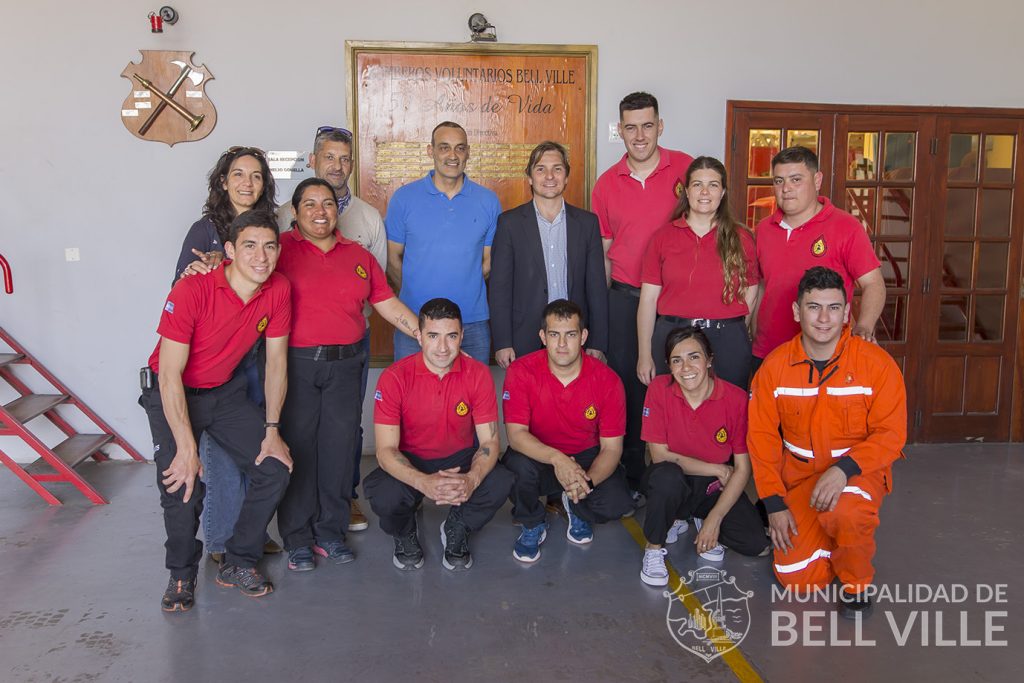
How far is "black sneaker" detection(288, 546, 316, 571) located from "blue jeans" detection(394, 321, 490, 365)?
3.47 ft

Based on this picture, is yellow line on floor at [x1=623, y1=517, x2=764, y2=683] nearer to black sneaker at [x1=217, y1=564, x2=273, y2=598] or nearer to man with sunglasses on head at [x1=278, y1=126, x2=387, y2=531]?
man with sunglasses on head at [x1=278, y1=126, x2=387, y2=531]

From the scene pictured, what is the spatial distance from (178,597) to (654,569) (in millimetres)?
1846

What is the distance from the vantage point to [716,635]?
108 inches

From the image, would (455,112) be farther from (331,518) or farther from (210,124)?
(331,518)

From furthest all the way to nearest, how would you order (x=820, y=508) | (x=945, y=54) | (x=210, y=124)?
(x=945, y=54) → (x=210, y=124) → (x=820, y=508)

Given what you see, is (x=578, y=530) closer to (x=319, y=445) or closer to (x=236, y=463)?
(x=319, y=445)

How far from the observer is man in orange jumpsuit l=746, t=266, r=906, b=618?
2.94 meters

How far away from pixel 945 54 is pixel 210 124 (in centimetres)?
469

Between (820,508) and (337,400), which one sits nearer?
(820,508)

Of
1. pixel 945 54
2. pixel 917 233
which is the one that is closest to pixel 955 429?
pixel 917 233

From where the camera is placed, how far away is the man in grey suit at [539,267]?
3.73 m

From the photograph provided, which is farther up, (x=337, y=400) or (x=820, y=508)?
(x=337, y=400)

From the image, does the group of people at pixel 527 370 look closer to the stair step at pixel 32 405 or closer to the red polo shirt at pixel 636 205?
the red polo shirt at pixel 636 205

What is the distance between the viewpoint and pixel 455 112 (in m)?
4.80
